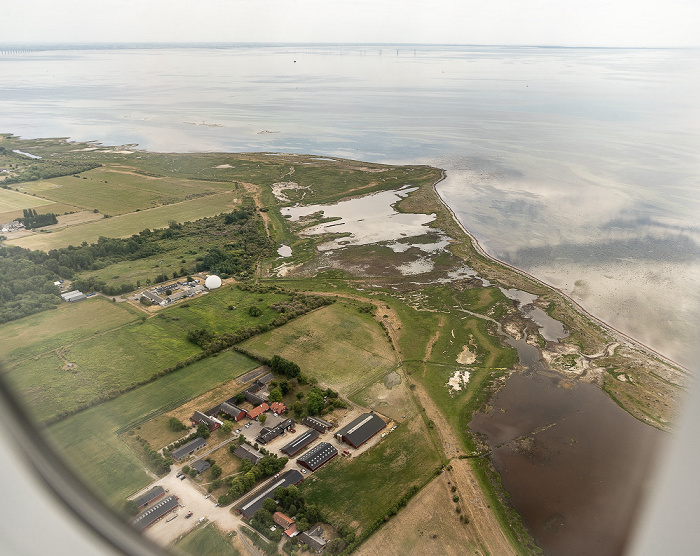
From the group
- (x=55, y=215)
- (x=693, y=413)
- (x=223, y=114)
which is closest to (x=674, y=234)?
(x=693, y=413)

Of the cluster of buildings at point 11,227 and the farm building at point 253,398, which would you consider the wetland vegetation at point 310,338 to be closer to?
the cluster of buildings at point 11,227

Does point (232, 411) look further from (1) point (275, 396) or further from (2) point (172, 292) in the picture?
(2) point (172, 292)

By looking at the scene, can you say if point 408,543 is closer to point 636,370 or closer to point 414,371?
point 414,371

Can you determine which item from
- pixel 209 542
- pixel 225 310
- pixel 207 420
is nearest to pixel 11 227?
pixel 225 310

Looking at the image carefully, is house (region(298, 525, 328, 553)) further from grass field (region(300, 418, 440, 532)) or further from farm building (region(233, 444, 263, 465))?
farm building (region(233, 444, 263, 465))

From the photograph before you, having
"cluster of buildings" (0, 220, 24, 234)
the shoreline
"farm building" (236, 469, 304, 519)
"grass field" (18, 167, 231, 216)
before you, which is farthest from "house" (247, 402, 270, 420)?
"grass field" (18, 167, 231, 216)

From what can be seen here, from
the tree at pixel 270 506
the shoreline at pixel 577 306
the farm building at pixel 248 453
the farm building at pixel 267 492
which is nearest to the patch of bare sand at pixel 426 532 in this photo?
the tree at pixel 270 506
